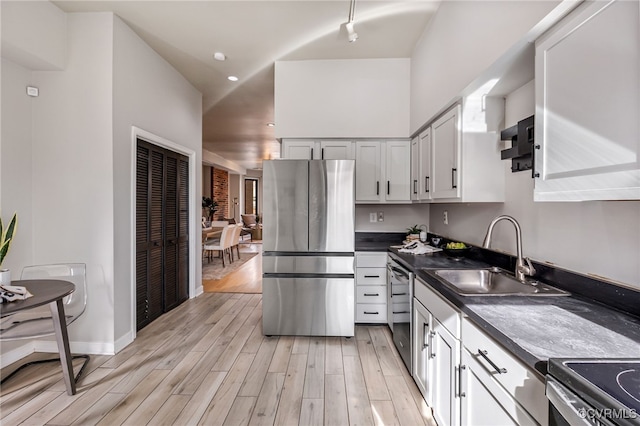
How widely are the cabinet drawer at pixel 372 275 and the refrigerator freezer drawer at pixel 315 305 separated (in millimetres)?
230

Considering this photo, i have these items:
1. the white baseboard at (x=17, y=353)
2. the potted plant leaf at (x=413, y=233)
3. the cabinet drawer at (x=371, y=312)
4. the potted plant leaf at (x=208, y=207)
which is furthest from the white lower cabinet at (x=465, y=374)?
the potted plant leaf at (x=208, y=207)

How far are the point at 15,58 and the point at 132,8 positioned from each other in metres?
1.01

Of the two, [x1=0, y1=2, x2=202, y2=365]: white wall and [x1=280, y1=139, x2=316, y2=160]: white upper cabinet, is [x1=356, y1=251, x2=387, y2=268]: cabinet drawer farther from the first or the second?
[x1=0, y1=2, x2=202, y2=365]: white wall

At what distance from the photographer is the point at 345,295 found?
2908 millimetres

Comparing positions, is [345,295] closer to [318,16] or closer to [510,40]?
[510,40]

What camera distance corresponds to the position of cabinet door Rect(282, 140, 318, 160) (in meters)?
3.43

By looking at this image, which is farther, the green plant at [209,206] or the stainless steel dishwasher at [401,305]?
the green plant at [209,206]

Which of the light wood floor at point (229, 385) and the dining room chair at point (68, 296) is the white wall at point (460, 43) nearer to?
the light wood floor at point (229, 385)

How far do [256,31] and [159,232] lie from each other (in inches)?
94.8

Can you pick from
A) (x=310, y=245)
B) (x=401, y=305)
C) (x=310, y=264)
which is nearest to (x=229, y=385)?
(x=310, y=264)

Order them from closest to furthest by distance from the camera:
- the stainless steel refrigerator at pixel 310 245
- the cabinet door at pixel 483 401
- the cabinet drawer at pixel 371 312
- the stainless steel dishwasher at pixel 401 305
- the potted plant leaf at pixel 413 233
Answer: the cabinet door at pixel 483 401, the stainless steel dishwasher at pixel 401 305, the stainless steel refrigerator at pixel 310 245, the cabinet drawer at pixel 371 312, the potted plant leaf at pixel 413 233

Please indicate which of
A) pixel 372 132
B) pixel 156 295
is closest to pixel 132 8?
pixel 372 132

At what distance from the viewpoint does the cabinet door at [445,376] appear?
1.43m

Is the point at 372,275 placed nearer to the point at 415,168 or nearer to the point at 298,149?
the point at 415,168
